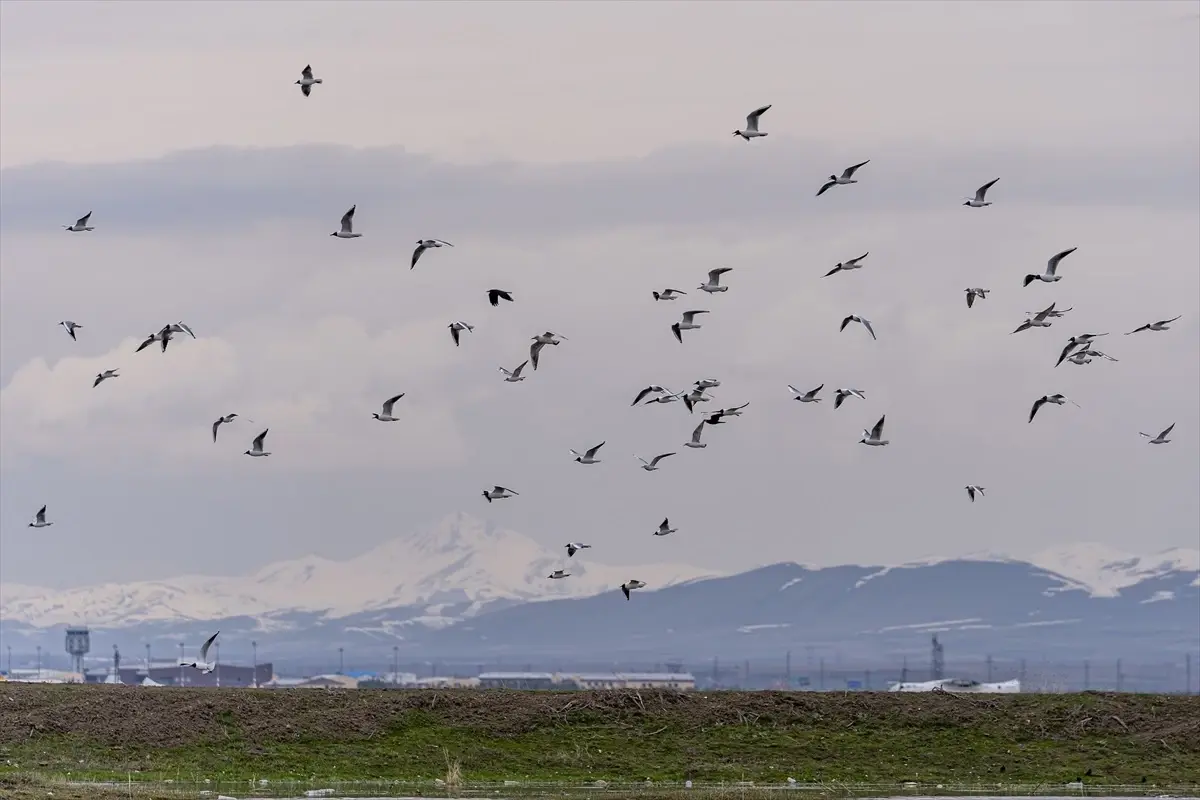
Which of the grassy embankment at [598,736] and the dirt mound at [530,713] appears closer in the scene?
the grassy embankment at [598,736]

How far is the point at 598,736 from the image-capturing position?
59.2 m

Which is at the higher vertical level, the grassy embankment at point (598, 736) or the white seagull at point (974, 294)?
the white seagull at point (974, 294)

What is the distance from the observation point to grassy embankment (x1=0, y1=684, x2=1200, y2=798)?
2186 inches

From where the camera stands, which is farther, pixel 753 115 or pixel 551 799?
pixel 753 115

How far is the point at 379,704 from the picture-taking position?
60875mm

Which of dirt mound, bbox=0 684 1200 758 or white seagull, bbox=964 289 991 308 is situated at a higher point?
white seagull, bbox=964 289 991 308

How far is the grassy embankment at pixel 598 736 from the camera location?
182 feet

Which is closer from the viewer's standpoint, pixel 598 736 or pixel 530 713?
pixel 598 736

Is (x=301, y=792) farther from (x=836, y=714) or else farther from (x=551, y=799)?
(x=836, y=714)

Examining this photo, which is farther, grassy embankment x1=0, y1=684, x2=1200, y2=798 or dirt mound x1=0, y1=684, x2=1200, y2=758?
dirt mound x1=0, y1=684, x2=1200, y2=758

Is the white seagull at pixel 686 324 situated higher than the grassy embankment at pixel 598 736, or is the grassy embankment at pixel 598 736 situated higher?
the white seagull at pixel 686 324

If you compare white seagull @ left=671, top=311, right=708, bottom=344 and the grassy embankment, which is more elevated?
white seagull @ left=671, top=311, right=708, bottom=344

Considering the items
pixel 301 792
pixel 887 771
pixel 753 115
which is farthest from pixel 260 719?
pixel 753 115

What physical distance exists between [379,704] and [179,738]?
20.6ft
